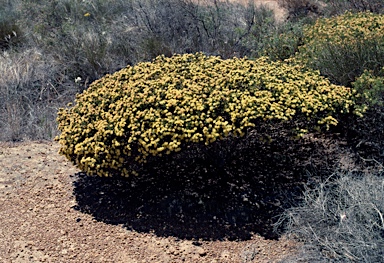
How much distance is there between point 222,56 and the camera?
25.9ft

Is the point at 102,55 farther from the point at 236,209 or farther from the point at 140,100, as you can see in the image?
the point at 236,209

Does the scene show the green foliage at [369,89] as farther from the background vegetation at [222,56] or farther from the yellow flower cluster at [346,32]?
the yellow flower cluster at [346,32]

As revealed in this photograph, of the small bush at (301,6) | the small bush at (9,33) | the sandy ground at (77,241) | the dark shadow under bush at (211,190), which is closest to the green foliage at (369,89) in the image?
the dark shadow under bush at (211,190)

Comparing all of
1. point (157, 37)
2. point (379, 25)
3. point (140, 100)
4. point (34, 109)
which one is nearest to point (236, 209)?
point (140, 100)

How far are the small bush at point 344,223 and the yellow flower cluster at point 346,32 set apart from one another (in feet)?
5.79

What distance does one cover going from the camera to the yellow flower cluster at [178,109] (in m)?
4.16

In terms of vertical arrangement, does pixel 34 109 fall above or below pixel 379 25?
below

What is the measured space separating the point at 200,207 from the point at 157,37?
14.7 ft

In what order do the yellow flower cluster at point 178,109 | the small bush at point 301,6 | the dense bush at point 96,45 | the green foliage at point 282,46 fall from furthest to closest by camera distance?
the small bush at point 301,6 < the dense bush at point 96,45 < the green foliage at point 282,46 < the yellow flower cluster at point 178,109

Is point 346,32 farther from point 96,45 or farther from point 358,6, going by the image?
point 96,45

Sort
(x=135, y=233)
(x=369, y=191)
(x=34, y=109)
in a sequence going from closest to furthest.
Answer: (x=369, y=191)
(x=135, y=233)
(x=34, y=109)

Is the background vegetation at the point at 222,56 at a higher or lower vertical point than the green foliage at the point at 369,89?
lower

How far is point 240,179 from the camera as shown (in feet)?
16.2

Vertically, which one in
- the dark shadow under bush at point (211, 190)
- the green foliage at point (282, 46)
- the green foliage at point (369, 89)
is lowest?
the dark shadow under bush at point (211, 190)
